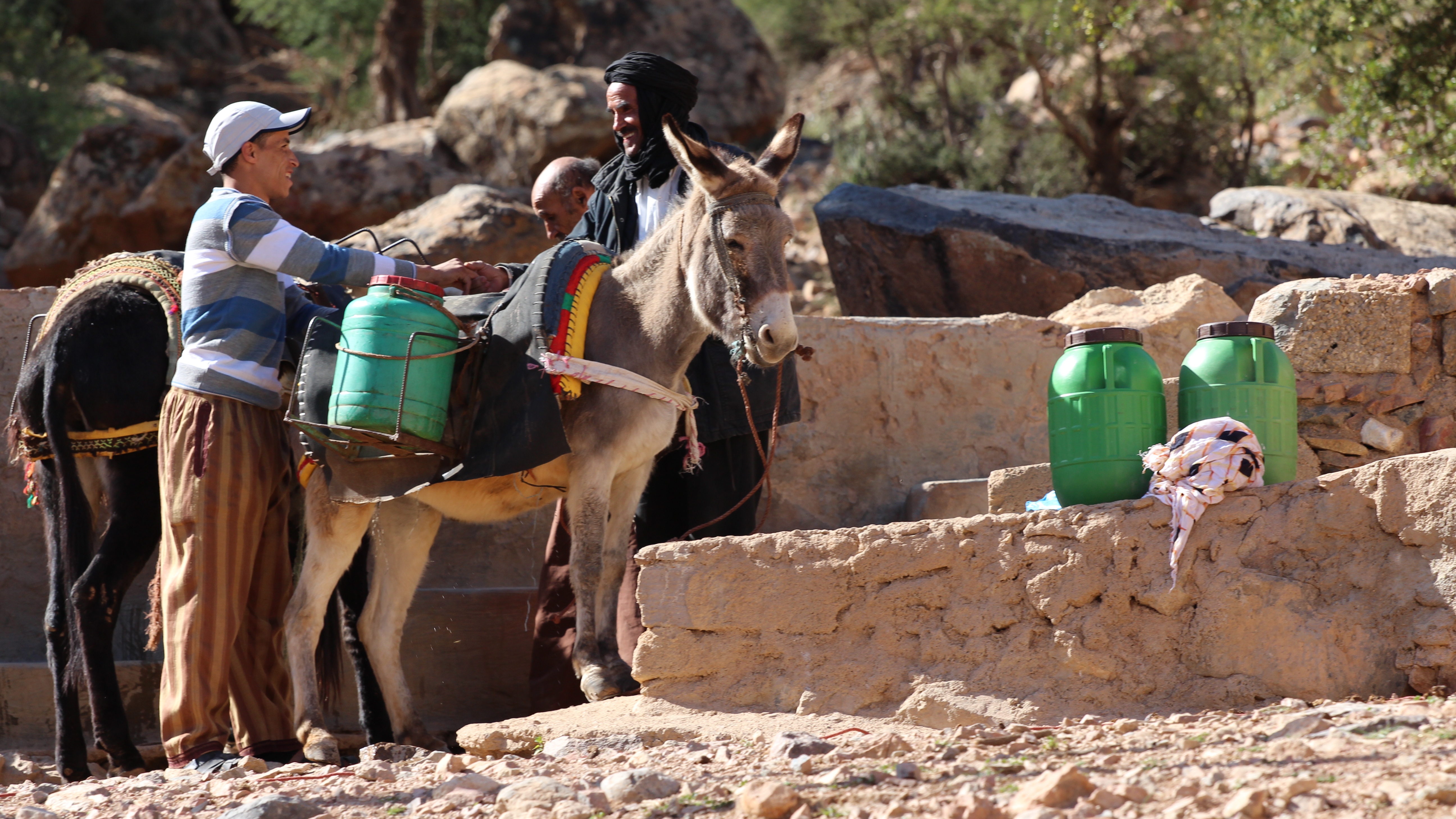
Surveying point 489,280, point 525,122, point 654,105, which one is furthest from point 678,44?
point 489,280

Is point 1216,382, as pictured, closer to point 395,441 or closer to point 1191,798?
point 1191,798

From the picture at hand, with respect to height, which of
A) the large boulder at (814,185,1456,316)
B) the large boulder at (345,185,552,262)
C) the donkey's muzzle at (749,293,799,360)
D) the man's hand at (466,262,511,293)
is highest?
the large boulder at (345,185,552,262)

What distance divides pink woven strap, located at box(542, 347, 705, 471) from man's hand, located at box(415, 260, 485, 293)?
0.57 metres

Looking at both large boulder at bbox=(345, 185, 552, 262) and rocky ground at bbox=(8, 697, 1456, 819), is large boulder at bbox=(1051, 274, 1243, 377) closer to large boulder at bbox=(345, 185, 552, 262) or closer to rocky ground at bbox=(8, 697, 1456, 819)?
rocky ground at bbox=(8, 697, 1456, 819)

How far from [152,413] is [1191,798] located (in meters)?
3.79

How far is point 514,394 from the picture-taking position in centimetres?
418

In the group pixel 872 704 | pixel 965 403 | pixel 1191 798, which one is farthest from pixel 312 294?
pixel 1191 798

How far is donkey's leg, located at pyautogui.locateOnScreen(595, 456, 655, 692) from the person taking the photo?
14.2 feet

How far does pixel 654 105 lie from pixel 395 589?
2032mm

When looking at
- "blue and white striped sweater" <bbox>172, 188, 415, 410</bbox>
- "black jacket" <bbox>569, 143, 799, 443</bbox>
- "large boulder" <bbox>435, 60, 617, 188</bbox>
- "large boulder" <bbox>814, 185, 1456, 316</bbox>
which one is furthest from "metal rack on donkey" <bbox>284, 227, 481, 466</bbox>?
"large boulder" <bbox>435, 60, 617, 188</bbox>

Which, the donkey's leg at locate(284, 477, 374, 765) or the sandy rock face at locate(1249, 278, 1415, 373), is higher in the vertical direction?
the sandy rock face at locate(1249, 278, 1415, 373)

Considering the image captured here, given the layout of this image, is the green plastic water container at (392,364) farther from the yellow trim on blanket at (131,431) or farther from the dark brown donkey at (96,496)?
the dark brown donkey at (96,496)

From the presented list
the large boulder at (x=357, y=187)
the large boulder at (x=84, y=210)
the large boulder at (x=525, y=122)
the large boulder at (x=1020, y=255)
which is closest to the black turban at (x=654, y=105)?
the large boulder at (x=1020, y=255)

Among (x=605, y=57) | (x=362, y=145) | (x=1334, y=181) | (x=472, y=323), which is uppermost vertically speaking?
(x=605, y=57)
